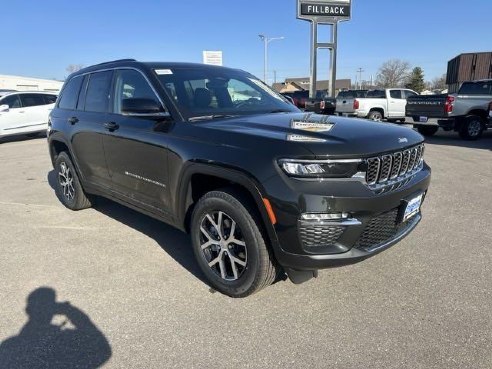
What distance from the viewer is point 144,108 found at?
10.8ft

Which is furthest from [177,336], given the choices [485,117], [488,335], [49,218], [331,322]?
[485,117]

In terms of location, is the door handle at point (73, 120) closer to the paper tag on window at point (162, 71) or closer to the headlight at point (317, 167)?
the paper tag on window at point (162, 71)

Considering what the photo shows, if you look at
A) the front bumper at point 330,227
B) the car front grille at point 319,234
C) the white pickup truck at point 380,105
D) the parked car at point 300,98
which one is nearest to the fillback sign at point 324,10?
A: the parked car at point 300,98

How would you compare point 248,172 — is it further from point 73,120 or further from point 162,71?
point 73,120

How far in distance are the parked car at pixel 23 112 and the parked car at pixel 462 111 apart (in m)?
13.0

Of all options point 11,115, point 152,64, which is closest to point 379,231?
point 152,64

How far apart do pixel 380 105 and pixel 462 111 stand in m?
5.84

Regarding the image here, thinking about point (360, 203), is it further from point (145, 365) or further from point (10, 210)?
point (10, 210)

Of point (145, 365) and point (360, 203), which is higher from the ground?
point (360, 203)

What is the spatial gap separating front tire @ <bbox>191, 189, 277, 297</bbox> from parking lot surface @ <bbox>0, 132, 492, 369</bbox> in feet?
0.55

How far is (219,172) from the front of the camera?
115 inches

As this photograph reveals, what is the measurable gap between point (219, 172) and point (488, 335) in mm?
2079

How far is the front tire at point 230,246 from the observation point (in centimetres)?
284

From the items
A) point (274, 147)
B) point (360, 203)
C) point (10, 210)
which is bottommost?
point (10, 210)
